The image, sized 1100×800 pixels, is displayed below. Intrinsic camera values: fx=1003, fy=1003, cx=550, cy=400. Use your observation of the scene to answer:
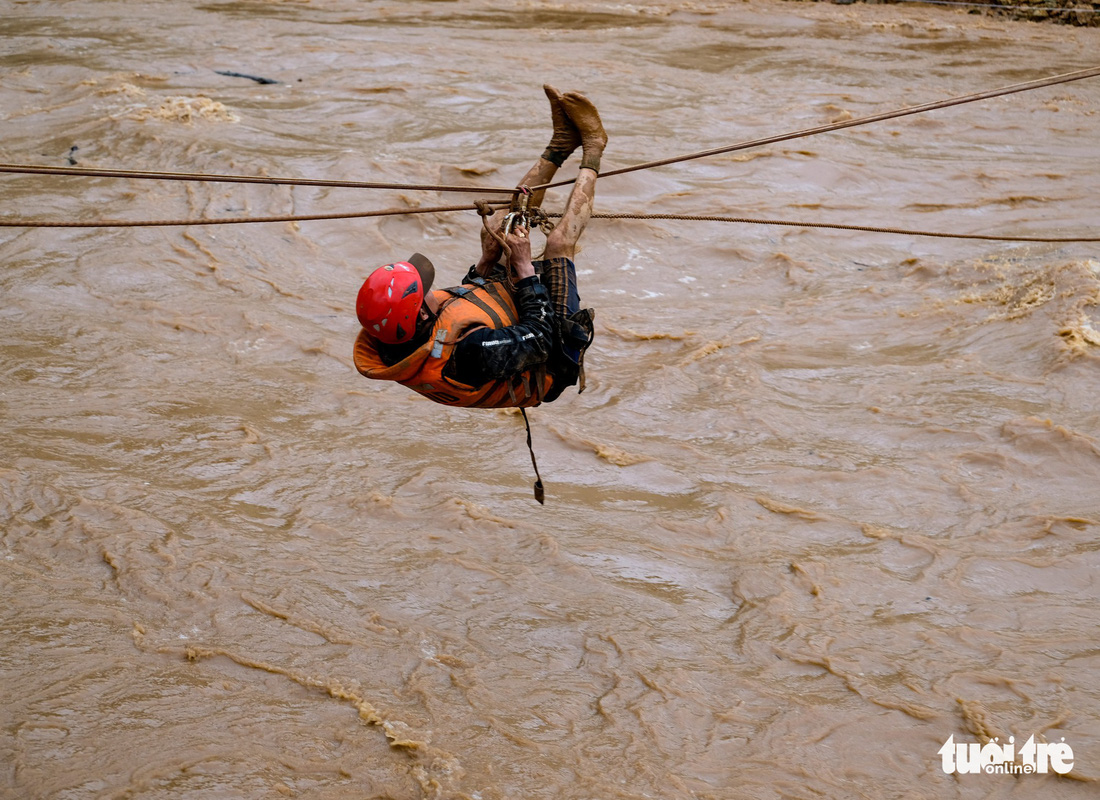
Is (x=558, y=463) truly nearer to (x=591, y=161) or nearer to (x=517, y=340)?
(x=591, y=161)

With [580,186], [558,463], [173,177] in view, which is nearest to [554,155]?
[580,186]

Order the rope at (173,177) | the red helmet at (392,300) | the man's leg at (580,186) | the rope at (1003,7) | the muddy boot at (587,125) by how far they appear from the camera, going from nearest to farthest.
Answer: the rope at (173,177) → the red helmet at (392,300) → the man's leg at (580,186) → the muddy boot at (587,125) → the rope at (1003,7)

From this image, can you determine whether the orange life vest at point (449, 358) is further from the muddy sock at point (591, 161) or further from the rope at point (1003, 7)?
the rope at point (1003, 7)

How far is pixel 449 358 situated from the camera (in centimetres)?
400

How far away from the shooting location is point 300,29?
14.6 metres

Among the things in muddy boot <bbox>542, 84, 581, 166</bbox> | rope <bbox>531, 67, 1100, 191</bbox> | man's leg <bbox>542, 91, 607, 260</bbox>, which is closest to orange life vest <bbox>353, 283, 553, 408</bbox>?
man's leg <bbox>542, 91, 607, 260</bbox>

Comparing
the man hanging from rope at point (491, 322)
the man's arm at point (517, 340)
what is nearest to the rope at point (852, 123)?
the man hanging from rope at point (491, 322)

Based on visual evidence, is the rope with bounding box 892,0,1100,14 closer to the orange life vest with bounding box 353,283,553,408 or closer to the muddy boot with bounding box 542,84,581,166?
the muddy boot with bounding box 542,84,581,166

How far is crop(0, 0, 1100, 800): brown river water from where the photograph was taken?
14.6 feet

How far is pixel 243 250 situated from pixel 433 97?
13.2 ft

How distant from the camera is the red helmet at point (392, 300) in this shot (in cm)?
378

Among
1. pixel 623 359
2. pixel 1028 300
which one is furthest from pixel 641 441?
pixel 1028 300

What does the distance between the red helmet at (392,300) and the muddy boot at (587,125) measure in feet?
4.11

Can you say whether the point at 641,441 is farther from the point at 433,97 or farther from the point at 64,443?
the point at 433,97
